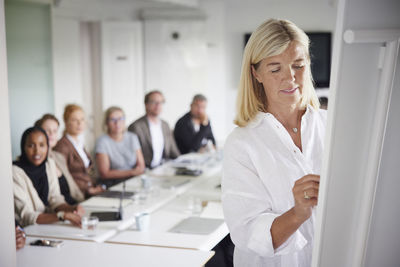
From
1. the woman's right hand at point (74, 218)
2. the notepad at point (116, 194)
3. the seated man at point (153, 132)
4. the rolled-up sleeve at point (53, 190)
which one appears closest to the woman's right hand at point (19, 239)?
the woman's right hand at point (74, 218)

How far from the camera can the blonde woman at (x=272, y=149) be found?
1354 millimetres

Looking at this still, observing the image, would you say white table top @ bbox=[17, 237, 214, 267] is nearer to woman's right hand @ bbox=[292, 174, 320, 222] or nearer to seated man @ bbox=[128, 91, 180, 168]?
woman's right hand @ bbox=[292, 174, 320, 222]

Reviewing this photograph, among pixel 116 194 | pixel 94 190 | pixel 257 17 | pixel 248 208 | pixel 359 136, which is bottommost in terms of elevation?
pixel 94 190

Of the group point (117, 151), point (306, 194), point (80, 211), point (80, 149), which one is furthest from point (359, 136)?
point (117, 151)

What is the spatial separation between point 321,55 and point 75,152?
4.40 meters

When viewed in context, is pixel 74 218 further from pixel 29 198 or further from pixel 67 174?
pixel 67 174

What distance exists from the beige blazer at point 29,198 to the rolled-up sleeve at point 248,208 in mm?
1773

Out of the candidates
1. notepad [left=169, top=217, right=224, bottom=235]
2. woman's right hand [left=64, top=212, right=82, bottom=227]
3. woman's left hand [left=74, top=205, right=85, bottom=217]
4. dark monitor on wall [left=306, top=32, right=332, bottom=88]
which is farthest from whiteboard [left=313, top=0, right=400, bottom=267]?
dark monitor on wall [left=306, top=32, right=332, bottom=88]

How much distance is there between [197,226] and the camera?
2637mm

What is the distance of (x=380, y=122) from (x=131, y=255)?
1.59m

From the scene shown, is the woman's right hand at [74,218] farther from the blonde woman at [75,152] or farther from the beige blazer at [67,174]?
the blonde woman at [75,152]

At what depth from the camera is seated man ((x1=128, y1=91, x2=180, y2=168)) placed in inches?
198

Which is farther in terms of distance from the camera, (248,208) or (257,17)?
(257,17)

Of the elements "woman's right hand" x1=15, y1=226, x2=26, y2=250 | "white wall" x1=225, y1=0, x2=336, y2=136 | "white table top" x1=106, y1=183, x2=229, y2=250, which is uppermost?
"white wall" x1=225, y1=0, x2=336, y2=136
